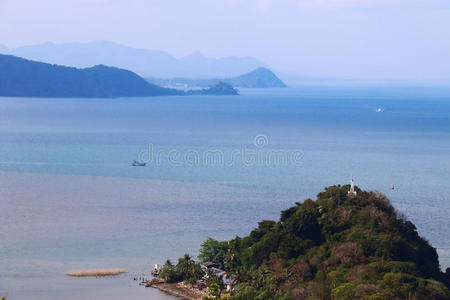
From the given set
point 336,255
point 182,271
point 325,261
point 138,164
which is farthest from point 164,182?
point 336,255

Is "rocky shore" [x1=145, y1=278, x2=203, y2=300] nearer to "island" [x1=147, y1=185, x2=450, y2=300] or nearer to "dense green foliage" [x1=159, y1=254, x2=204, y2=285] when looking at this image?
"island" [x1=147, y1=185, x2=450, y2=300]

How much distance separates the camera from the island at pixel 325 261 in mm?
30312

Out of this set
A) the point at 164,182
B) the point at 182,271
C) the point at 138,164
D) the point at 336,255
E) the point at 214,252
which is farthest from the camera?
the point at 138,164

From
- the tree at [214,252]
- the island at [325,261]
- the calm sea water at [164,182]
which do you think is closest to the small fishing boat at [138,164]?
the calm sea water at [164,182]

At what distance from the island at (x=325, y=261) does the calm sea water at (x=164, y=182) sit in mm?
3490

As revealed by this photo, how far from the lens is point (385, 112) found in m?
162

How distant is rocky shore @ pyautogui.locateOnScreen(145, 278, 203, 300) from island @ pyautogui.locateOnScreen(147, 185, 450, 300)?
0.16ft

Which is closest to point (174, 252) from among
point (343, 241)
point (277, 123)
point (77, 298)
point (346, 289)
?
point (77, 298)

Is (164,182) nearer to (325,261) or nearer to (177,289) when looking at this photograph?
(177,289)

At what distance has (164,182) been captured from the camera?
65188 mm

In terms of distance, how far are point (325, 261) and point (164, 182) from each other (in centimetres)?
3302

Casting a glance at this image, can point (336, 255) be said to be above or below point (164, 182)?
above

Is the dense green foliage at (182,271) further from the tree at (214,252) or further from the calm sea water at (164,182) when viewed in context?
the calm sea water at (164,182)

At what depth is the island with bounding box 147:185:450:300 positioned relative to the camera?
30312 millimetres
